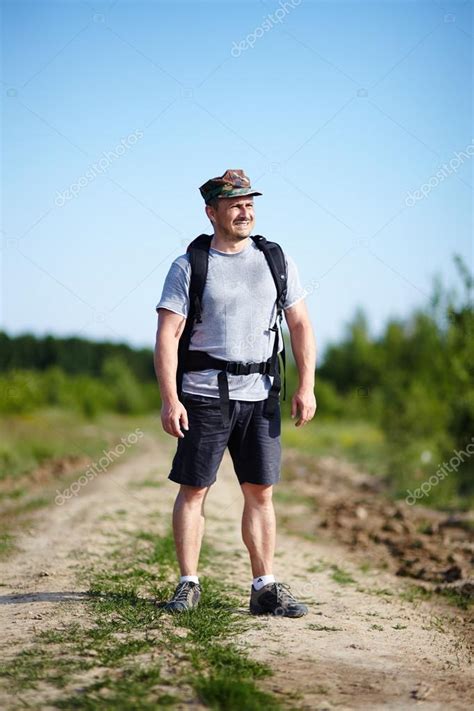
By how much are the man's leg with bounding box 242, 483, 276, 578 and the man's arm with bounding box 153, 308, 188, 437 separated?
633 millimetres

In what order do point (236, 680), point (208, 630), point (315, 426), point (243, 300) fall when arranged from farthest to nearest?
1. point (315, 426)
2. point (243, 300)
3. point (208, 630)
4. point (236, 680)

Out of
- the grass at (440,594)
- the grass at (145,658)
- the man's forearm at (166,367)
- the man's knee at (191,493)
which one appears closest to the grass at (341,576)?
the grass at (440,594)

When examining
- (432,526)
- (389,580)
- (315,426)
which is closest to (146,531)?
(389,580)

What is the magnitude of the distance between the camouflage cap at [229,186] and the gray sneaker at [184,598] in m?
2.13

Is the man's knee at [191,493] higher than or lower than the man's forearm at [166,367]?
lower

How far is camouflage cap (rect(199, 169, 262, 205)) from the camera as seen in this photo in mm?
4727

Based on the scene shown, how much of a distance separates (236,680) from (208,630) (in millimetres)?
810

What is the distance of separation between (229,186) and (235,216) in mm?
168

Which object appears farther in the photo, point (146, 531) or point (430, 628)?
point (146, 531)

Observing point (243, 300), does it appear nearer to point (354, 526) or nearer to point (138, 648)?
point (138, 648)

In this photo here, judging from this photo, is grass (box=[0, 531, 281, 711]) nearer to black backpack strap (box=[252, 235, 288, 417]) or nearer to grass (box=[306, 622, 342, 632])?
grass (box=[306, 622, 342, 632])

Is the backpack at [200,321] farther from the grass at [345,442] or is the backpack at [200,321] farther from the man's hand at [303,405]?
the grass at [345,442]

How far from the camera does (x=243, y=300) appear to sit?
4.73 metres

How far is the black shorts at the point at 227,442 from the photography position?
4.71 metres
